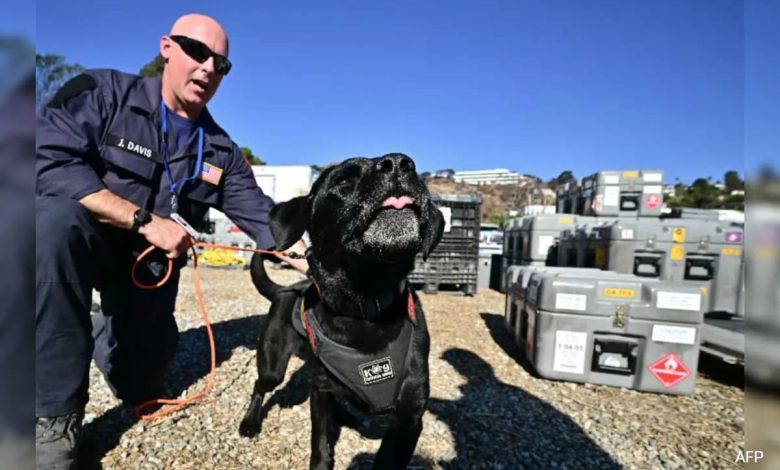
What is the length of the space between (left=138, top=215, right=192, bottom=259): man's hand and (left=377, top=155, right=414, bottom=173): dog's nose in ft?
3.94

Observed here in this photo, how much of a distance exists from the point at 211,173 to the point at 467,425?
2.25 metres

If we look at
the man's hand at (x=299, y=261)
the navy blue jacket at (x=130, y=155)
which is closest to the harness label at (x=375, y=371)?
the man's hand at (x=299, y=261)

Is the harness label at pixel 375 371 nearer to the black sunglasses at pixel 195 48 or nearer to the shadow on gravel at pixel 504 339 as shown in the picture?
the black sunglasses at pixel 195 48

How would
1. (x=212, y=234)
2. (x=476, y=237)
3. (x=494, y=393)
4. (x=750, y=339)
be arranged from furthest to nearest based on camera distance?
(x=212, y=234) < (x=476, y=237) < (x=494, y=393) < (x=750, y=339)

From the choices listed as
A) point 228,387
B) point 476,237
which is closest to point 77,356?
Answer: point 228,387

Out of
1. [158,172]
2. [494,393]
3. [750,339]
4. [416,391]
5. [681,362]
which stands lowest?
[494,393]

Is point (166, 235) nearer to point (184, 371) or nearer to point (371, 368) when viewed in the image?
point (371, 368)

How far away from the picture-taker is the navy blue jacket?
6.37 feet

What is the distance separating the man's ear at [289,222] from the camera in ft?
6.41

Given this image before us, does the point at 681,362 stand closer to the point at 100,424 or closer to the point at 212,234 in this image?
the point at 100,424

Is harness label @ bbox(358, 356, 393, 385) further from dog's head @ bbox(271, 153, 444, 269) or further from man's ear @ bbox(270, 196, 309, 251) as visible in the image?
man's ear @ bbox(270, 196, 309, 251)

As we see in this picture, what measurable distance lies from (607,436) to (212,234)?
43.1 ft

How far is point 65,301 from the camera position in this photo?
167cm

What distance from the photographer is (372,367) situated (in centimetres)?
176
